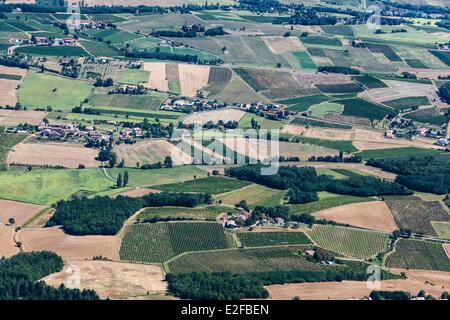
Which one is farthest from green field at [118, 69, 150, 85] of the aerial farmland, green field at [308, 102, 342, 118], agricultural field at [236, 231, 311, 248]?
agricultural field at [236, 231, 311, 248]

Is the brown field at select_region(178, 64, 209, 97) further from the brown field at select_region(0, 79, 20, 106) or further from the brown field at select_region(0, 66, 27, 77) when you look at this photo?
the brown field at select_region(0, 79, 20, 106)

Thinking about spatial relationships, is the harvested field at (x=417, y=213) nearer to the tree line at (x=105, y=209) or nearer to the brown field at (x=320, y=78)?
the tree line at (x=105, y=209)

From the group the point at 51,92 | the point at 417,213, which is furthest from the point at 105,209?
the point at 51,92

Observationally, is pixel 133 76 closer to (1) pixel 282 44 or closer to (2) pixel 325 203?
(1) pixel 282 44

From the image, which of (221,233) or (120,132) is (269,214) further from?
(120,132)

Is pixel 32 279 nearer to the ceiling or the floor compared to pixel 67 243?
nearer to the ceiling
